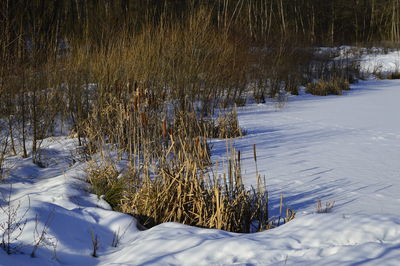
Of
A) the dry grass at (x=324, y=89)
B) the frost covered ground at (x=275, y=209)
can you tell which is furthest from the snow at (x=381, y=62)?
the frost covered ground at (x=275, y=209)

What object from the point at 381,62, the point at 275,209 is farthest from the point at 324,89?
the point at 275,209

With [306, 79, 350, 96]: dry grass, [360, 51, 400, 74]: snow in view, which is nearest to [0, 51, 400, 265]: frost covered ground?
[306, 79, 350, 96]: dry grass

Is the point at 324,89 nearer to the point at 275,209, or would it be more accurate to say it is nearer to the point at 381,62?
the point at 381,62

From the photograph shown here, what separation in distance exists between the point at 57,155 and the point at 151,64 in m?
2.05

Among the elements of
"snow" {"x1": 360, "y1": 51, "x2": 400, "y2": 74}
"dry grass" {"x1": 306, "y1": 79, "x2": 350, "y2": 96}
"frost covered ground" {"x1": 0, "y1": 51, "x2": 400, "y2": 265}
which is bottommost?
"frost covered ground" {"x1": 0, "y1": 51, "x2": 400, "y2": 265}

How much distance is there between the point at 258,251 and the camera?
195cm

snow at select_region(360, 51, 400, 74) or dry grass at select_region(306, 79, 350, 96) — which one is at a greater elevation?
snow at select_region(360, 51, 400, 74)

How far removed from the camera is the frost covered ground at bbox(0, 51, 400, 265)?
1962mm

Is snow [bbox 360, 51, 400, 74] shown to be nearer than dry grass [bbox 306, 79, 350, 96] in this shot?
No

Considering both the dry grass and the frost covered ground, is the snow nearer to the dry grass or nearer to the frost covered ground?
A: the dry grass

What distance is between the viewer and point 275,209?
292 centimetres

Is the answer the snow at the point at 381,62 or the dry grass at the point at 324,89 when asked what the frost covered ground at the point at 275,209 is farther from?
the snow at the point at 381,62

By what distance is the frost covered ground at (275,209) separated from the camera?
77.2 inches

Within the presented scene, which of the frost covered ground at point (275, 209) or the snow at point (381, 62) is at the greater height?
the snow at point (381, 62)
